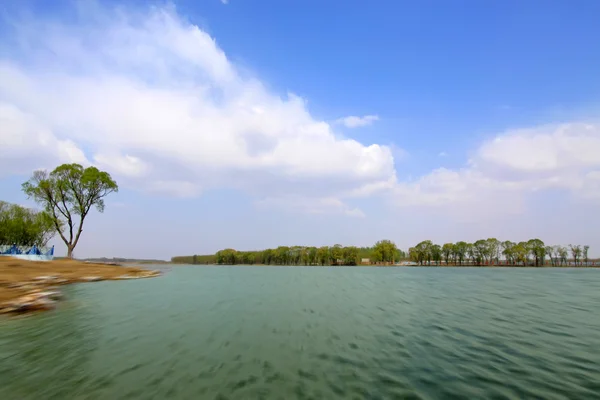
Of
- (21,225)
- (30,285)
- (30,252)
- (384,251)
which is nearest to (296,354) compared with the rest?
(30,285)

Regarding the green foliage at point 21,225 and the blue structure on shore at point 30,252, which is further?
the green foliage at point 21,225

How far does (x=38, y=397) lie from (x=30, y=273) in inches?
1277

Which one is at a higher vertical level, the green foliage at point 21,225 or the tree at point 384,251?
the green foliage at point 21,225

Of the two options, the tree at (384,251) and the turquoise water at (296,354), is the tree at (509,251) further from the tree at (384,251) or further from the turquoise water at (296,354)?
the turquoise water at (296,354)

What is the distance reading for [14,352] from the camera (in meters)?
10.2

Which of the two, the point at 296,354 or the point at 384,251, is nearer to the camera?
the point at 296,354

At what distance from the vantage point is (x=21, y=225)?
277 feet

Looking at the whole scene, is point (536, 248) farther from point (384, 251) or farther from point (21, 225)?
point (21, 225)

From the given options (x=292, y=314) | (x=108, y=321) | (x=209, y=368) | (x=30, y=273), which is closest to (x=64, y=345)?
(x=108, y=321)

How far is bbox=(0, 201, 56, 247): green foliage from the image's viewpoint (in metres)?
82.0

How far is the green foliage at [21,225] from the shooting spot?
82.0 meters

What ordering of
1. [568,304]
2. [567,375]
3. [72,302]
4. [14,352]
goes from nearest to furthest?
[567,375], [14,352], [72,302], [568,304]

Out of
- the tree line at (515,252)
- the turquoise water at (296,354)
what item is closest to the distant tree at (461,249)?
the tree line at (515,252)

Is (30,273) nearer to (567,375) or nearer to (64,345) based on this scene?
(64,345)
